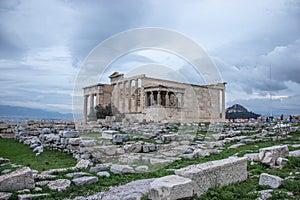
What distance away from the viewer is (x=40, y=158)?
864 centimetres

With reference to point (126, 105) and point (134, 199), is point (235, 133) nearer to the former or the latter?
point (134, 199)

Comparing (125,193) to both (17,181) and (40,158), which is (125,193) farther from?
(40,158)

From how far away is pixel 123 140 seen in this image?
1155cm

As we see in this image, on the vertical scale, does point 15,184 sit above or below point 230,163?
below

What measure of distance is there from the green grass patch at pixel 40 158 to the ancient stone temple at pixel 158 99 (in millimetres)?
25260

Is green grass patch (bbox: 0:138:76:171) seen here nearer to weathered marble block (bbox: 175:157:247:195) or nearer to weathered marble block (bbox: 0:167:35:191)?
weathered marble block (bbox: 0:167:35:191)

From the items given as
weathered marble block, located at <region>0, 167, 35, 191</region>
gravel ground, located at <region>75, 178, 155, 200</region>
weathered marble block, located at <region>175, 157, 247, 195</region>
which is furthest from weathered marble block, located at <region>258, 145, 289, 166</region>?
weathered marble block, located at <region>0, 167, 35, 191</region>


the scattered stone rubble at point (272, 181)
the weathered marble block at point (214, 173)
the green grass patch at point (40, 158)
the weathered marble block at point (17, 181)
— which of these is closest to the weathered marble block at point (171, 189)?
the weathered marble block at point (214, 173)

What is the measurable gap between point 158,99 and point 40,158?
2995cm

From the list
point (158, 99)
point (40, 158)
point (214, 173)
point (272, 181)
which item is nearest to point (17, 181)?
point (214, 173)

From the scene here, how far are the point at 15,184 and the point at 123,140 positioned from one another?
687 centimetres

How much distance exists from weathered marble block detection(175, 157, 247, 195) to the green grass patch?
4.51 meters

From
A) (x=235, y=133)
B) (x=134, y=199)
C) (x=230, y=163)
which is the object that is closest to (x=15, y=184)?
(x=134, y=199)

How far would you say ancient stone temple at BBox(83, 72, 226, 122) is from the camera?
3781 cm
